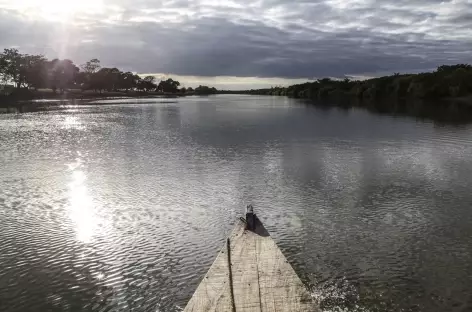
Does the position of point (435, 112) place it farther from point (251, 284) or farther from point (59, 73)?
point (59, 73)

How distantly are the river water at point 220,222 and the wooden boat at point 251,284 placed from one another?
63.5 inches

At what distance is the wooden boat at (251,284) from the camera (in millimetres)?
10609

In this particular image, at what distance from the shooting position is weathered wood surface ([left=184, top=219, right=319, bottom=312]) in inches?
417

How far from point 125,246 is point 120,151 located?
24024 millimetres

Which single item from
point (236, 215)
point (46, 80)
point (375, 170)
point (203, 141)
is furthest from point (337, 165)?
point (46, 80)

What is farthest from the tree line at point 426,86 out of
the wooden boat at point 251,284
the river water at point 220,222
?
the wooden boat at point 251,284

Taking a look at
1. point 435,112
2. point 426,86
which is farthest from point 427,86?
point 435,112

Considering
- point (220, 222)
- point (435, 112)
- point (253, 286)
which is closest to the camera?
point (253, 286)

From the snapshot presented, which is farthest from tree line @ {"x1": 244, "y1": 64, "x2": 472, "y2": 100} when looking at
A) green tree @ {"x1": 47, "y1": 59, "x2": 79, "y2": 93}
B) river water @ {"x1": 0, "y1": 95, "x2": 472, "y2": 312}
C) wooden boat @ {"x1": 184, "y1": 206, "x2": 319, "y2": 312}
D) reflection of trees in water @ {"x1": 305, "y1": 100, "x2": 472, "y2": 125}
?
wooden boat @ {"x1": 184, "y1": 206, "x2": 319, "y2": 312}

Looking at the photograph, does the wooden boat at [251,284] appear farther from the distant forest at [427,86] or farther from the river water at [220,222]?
the distant forest at [427,86]

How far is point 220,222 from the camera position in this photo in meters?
19.7

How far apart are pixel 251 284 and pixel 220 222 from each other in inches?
322

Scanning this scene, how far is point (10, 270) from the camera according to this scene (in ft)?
50.0

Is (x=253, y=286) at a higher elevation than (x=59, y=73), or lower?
lower
